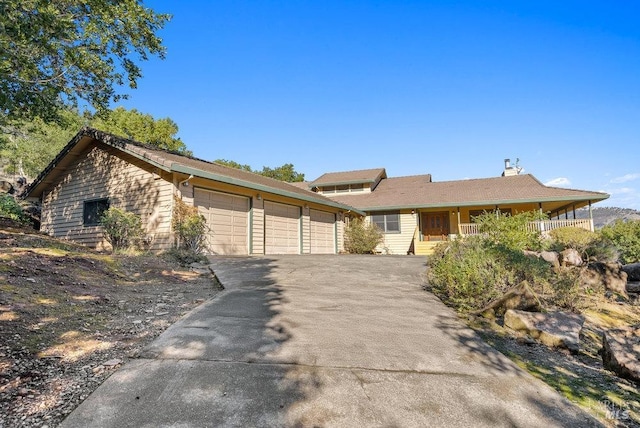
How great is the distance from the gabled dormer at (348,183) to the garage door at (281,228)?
788 centimetres

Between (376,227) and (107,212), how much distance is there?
506 inches

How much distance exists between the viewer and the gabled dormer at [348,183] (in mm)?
22734

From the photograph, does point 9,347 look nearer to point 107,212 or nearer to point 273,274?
point 273,274

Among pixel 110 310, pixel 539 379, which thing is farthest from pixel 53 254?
pixel 539 379

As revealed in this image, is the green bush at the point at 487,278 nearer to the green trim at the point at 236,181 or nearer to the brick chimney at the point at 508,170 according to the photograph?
the green trim at the point at 236,181

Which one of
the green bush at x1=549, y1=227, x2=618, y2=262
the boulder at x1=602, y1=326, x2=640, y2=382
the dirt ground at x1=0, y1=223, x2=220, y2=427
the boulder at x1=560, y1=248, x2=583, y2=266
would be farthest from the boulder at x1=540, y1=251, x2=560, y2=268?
the dirt ground at x1=0, y1=223, x2=220, y2=427

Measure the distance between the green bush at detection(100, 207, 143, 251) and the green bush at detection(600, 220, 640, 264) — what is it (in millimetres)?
→ 15181

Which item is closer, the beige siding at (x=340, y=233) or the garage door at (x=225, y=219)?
the garage door at (x=225, y=219)

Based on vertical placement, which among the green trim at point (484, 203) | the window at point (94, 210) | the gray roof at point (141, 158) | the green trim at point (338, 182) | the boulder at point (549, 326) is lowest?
the boulder at point (549, 326)

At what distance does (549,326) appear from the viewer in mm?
4273

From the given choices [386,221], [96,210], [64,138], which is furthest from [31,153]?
[386,221]

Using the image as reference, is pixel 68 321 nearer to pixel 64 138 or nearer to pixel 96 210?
pixel 96 210

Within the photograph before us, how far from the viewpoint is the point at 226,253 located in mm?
11727

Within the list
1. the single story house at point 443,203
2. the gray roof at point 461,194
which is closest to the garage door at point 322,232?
the single story house at point 443,203
